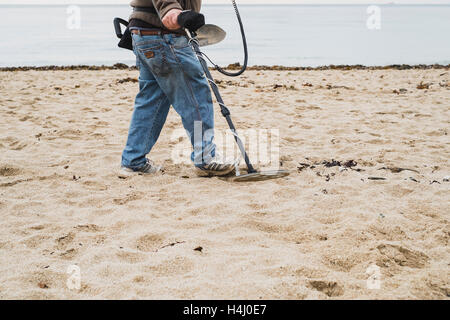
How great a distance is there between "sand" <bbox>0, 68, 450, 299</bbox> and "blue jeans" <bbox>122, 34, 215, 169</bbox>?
30 centimetres

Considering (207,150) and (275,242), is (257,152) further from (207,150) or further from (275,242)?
(275,242)

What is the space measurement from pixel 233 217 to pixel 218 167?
2.76 feet

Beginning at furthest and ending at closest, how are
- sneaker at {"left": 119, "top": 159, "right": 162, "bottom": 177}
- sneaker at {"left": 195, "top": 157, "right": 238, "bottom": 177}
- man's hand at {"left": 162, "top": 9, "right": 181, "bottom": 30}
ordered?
sneaker at {"left": 119, "top": 159, "right": 162, "bottom": 177}, sneaker at {"left": 195, "top": 157, "right": 238, "bottom": 177}, man's hand at {"left": 162, "top": 9, "right": 181, "bottom": 30}

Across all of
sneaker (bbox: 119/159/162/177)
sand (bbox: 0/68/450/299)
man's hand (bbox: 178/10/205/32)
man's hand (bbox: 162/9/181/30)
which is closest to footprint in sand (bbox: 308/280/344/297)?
sand (bbox: 0/68/450/299)

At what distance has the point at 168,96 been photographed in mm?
3283

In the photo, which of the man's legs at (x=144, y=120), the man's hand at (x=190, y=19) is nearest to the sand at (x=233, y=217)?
the man's legs at (x=144, y=120)

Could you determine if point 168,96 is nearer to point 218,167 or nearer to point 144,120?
point 144,120

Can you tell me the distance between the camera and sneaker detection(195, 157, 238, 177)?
341 cm

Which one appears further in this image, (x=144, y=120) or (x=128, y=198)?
(x=144, y=120)

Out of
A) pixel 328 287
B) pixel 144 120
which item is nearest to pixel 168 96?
pixel 144 120

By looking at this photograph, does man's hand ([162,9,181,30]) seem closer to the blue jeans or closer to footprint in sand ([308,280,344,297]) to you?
the blue jeans

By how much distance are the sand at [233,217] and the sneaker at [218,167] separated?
0.07 meters

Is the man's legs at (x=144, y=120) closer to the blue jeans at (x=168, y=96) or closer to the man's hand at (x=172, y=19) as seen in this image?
the blue jeans at (x=168, y=96)

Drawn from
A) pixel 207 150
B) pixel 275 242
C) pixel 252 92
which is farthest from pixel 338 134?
pixel 252 92
